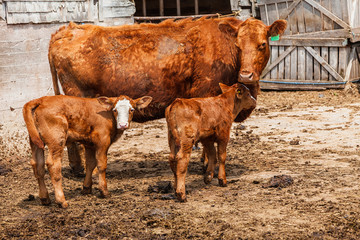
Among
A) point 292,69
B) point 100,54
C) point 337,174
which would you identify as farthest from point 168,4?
point 337,174

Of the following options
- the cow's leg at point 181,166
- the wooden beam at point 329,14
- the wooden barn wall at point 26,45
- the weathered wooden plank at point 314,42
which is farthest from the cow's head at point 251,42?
the weathered wooden plank at point 314,42

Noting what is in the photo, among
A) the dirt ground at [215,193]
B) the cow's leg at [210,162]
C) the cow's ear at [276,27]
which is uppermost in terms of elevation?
the cow's ear at [276,27]

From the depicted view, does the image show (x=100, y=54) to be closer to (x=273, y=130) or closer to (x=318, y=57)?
(x=273, y=130)

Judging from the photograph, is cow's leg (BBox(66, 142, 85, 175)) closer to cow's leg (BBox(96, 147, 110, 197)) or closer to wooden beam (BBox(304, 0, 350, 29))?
cow's leg (BBox(96, 147, 110, 197))

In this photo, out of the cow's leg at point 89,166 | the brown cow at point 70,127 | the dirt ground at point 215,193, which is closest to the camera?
the dirt ground at point 215,193

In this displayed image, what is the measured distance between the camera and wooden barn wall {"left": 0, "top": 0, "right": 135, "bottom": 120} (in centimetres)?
930

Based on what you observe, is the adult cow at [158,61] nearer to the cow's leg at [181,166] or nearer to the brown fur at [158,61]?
the brown fur at [158,61]

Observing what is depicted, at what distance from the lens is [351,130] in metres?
9.92

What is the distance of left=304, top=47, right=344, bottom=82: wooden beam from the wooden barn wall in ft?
22.6

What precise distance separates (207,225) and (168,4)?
615 inches

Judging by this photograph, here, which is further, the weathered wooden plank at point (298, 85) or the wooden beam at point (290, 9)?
the wooden beam at point (290, 9)

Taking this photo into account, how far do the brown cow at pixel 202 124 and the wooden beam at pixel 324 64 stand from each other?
7709 millimetres

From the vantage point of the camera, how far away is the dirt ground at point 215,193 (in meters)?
5.32

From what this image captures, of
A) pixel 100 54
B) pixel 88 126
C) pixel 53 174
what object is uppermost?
pixel 100 54
